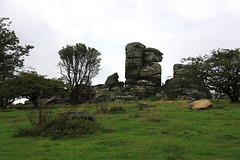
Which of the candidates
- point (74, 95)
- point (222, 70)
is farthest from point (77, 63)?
point (222, 70)

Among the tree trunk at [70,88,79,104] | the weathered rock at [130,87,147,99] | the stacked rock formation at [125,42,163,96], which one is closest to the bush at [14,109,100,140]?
the tree trunk at [70,88,79,104]

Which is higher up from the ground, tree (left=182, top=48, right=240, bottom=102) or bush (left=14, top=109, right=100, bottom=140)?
tree (left=182, top=48, right=240, bottom=102)

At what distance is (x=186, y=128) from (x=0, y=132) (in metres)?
14.6

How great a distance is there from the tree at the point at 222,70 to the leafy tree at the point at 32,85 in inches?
1178

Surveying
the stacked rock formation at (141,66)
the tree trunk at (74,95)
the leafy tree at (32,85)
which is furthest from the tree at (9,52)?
the stacked rock formation at (141,66)

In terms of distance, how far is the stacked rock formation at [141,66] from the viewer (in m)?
69.6

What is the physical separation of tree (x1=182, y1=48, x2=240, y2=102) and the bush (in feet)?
88.9

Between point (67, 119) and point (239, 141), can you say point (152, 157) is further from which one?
point (67, 119)

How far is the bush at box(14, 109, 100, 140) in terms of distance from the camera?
13.9m

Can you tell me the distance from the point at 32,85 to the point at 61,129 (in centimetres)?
2996

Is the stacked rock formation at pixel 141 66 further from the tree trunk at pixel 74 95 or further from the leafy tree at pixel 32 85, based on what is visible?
the leafy tree at pixel 32 85

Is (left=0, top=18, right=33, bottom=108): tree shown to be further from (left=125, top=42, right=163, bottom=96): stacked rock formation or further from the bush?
(left=125, top=42, right=163, bottom=96): stacked rock formation

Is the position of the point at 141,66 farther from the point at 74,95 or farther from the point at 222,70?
the point at 222,70

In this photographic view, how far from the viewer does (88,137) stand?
13641mm
